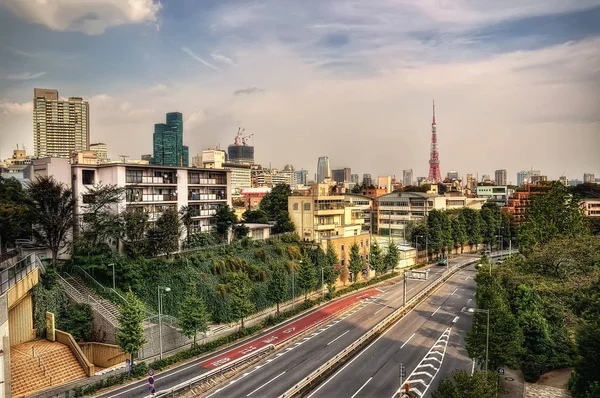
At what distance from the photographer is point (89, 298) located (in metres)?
36.9

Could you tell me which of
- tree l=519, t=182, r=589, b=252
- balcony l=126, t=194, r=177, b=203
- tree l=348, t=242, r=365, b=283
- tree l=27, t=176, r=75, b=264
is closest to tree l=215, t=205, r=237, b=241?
balcony l=126, t=194, r=177, b=203

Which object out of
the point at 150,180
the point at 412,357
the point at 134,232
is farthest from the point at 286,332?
the point at 150,180

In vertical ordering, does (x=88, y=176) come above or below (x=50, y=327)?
above

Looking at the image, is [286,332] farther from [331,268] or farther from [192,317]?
[331,268]

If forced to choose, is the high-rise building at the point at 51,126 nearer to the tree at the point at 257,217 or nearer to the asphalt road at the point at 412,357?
the tree at the point at 257,217

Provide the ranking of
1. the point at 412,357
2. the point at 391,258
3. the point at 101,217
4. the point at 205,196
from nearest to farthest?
the point at 412,357
the point at 101,217
the point at 205,196
the point at 391,258

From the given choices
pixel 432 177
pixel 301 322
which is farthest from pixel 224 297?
pixel 432 177

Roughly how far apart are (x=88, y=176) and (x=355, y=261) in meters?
37.2

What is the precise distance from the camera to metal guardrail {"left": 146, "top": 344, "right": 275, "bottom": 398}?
27531 mm

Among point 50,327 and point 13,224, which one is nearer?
point 50,327

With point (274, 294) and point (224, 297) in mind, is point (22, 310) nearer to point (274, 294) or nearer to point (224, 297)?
point (224, 297)

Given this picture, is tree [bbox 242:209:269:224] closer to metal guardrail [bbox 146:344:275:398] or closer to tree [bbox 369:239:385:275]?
tree [bbox 369:239:385:275]

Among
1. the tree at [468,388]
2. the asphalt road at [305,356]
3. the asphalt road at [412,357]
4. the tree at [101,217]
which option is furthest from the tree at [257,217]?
the tree at [468,388]

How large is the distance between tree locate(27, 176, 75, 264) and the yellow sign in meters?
6.38
